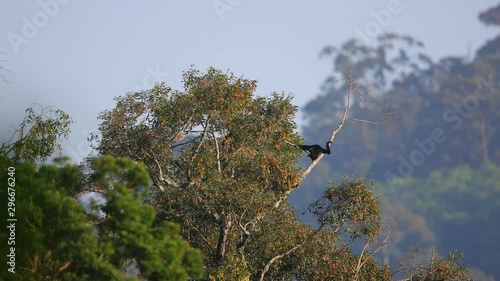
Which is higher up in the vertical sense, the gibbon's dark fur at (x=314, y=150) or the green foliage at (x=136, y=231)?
the gibbon's dark fur at (x=314, y=150)

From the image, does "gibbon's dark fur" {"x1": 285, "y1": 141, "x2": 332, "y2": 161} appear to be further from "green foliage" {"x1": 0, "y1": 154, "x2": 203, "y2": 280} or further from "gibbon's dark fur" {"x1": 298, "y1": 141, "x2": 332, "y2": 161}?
"green foliage" {"x1": 0, "y1": 154, "x2": 203, "y2": 280}

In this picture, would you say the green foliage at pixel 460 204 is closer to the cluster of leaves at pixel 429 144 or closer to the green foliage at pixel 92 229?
the cluster of leaves at pixel 429 144

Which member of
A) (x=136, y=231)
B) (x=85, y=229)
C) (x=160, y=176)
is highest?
(x=160, y=176)

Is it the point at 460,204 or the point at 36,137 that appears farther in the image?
the point at 460,204

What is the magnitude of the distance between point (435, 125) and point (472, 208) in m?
13.9

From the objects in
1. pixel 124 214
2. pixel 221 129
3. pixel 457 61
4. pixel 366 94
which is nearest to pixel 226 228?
pixel 221 129

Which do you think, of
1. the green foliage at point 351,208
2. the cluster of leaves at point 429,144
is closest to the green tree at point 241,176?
the green foliage at point 351,208

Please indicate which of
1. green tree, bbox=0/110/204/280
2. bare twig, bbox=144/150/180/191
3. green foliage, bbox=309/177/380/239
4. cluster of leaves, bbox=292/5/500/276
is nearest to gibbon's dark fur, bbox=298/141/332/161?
green foliage, bbox=309/177/380/239

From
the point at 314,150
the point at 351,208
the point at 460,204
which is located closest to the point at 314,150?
the point at 314,150

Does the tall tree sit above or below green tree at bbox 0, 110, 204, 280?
above

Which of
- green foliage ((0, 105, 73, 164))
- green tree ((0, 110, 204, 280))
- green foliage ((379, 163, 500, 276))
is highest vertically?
green foliage ((379, 163, 500, 276))

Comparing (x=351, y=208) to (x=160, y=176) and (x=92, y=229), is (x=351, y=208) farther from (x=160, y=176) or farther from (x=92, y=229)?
(x=92, y=229)

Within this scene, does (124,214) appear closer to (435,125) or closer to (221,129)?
(221,129)

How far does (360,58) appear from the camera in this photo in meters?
97.5
